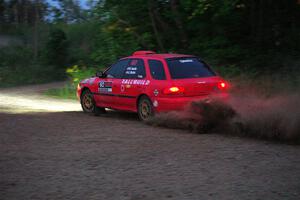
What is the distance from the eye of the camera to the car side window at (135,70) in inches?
505

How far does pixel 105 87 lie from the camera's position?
13867 mm

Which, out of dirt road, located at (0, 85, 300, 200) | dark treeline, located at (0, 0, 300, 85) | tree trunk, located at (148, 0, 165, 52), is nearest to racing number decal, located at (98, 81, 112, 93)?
dirt road, located at (0, 85, 300, 200)

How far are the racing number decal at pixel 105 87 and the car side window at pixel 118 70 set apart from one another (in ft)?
0.62

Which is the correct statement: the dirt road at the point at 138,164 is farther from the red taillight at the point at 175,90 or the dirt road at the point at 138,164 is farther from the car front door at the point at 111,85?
the car front door at the point at 111,85

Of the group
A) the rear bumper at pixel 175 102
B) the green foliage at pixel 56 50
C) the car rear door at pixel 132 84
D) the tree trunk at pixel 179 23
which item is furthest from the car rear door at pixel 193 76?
the green foliage at pixel 56 50

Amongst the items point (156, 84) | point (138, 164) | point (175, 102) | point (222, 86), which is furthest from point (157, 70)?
point (138, 164)

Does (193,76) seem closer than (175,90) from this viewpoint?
No

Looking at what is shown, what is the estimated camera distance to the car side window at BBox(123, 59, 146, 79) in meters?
12.8

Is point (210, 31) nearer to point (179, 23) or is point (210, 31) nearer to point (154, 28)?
point (179, 23)

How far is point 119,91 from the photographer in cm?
1333

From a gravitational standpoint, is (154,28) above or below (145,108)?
above

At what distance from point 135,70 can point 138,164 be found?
526 centimetres

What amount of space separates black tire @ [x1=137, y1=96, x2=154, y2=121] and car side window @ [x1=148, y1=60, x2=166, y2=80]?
1.67ft

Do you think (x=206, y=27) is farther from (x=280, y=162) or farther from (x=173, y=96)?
(x=280, y=162)
